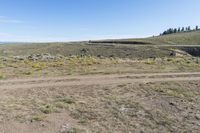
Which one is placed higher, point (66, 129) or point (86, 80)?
point (86, 80)

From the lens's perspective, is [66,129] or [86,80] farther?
[86,80]

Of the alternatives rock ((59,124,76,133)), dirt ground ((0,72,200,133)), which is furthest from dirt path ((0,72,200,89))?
rock ((59,124,76,133))

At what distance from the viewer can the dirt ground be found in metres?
9.67

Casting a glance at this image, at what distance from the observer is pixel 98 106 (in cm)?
1159

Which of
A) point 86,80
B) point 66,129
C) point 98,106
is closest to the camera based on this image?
point 66,129

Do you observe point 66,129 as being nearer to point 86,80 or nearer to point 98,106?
point 98,106

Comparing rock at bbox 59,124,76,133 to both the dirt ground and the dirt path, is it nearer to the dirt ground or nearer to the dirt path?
the dirt ground

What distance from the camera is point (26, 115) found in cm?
1032

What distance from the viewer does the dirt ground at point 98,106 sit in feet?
31.7

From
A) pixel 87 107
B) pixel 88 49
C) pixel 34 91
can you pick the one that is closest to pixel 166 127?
pixel 87 107

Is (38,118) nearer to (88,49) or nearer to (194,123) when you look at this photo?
(194,123)

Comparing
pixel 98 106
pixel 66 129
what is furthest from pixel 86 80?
pixel 66 129

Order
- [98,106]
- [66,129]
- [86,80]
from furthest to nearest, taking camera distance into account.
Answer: [86,80] → [98,106] → [66,129]

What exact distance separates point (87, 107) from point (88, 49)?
56595mm
